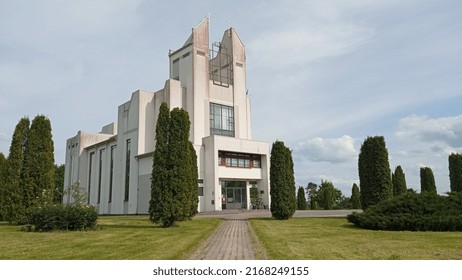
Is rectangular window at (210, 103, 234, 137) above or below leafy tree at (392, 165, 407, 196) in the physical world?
above

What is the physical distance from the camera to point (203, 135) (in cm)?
4428

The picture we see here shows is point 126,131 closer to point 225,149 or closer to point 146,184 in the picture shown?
point 146,184

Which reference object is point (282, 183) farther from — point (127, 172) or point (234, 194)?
point (127, 172)

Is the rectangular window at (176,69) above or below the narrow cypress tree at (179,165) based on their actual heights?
above

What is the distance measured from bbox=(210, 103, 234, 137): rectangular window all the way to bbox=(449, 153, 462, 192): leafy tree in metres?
23.8

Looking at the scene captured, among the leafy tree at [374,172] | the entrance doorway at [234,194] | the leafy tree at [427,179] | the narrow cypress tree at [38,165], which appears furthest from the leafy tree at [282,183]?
the leafy tree at [427,179]

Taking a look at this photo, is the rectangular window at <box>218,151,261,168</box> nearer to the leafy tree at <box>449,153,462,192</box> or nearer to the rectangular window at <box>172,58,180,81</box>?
the rectangular window at <box>172,58,180,81</box>

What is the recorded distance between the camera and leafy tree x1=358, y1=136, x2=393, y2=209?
23.3 metres

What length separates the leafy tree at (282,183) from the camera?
25375 millimetres

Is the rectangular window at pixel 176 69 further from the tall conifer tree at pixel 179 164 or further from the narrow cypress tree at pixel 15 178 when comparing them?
the tall conifer tree at pixel 179 164

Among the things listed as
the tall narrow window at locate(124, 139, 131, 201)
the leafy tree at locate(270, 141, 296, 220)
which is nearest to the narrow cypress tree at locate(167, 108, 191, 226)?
the leafy tree at locate(270, 141, 296, 220)

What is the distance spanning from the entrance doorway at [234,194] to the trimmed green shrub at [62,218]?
85.7 feet
